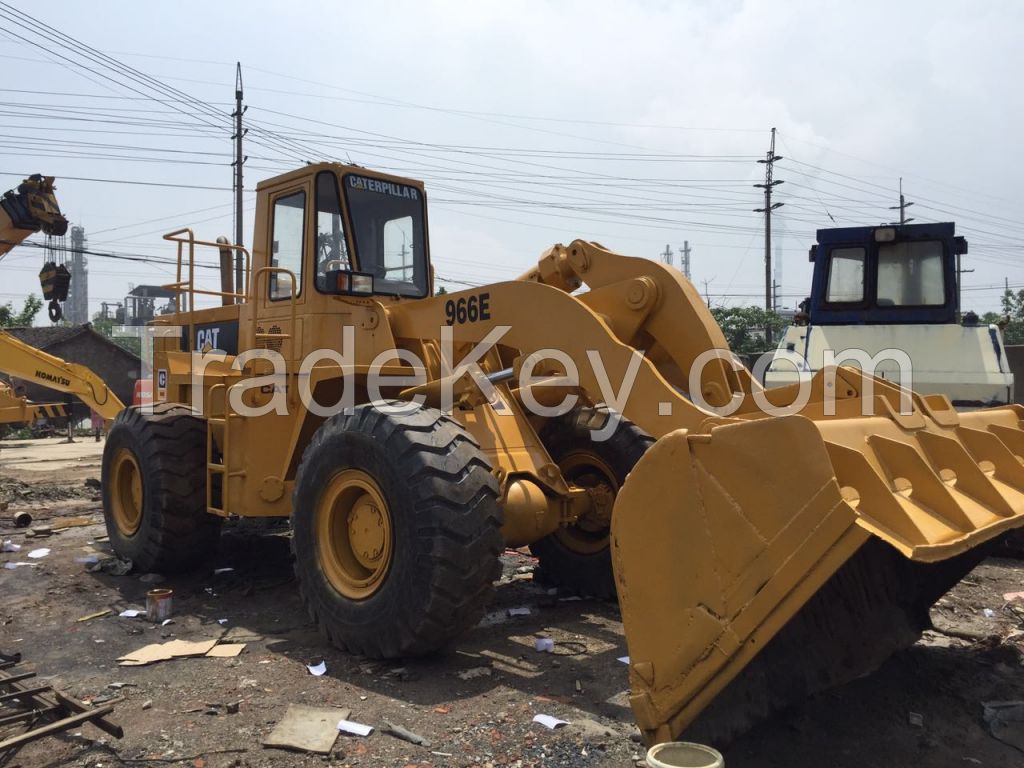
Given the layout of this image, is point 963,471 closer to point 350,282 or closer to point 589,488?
point 589,488

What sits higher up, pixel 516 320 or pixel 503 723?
pixel 516 320

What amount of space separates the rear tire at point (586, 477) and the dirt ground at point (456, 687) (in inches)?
6.7

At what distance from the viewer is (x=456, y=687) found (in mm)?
4391

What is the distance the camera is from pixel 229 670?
4.79 m

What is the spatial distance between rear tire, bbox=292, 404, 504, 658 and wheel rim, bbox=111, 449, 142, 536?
2.87m

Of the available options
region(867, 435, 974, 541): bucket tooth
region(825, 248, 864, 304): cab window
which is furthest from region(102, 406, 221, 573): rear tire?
region(825, 248, 864, 304): cab window

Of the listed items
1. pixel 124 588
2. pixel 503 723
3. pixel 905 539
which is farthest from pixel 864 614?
pixel 124 588

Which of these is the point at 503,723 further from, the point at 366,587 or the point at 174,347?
the point at 174,347

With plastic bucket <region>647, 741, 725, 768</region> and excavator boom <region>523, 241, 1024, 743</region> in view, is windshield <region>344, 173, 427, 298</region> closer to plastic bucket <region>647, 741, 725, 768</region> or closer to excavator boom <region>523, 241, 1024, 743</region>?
excavator boom <region>523, 241, 1024, 743</region>

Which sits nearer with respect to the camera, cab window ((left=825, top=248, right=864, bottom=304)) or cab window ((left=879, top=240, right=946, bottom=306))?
cab window ((left=879, top=240, right=946, bottom=306))

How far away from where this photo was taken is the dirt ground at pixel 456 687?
3.64 m

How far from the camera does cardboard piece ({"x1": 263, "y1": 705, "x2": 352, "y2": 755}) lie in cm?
372

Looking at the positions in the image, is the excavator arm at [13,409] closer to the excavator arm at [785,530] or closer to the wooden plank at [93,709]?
the wooden plank at [93,709]

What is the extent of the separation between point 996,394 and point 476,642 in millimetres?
5580
